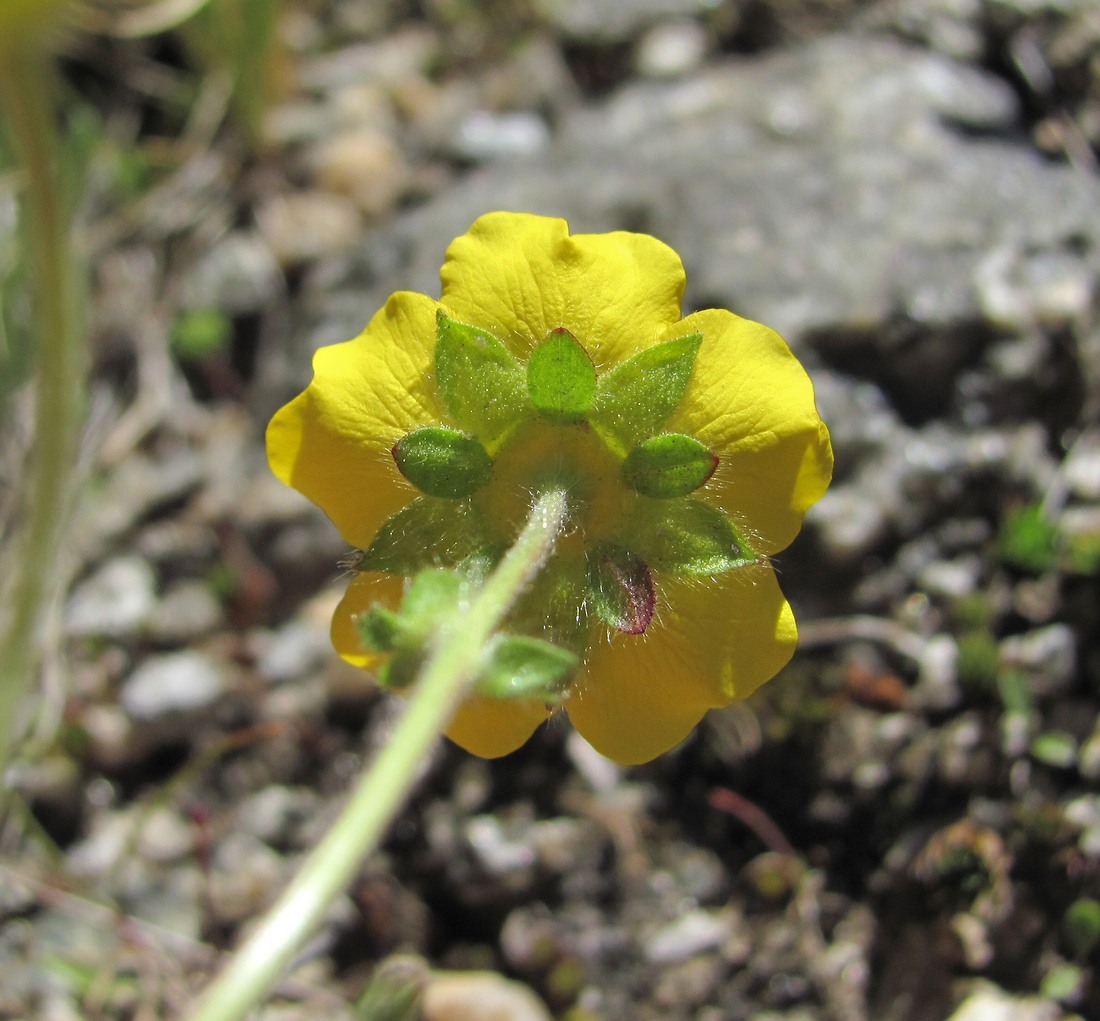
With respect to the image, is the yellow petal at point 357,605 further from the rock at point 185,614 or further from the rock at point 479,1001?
the rock at point 185,614

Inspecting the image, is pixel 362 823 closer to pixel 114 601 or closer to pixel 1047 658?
pixel 1047 658

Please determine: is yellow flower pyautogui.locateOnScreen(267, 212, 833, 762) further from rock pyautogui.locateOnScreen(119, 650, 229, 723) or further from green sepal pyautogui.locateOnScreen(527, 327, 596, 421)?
rock pyautogui.locateOnScreen(119, 650, 229, 723)

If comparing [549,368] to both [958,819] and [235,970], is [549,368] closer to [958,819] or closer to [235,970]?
[235,970]

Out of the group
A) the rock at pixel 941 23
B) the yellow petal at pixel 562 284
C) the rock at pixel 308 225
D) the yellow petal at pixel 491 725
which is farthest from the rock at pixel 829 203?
the yellow petal at pixel 491 725

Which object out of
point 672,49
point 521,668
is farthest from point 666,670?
point 672,49

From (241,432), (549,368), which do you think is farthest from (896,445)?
(241,432)

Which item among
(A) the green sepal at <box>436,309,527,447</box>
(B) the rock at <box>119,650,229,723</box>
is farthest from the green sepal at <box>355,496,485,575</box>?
(B) the rock at <box>119,650,229,723</box>
